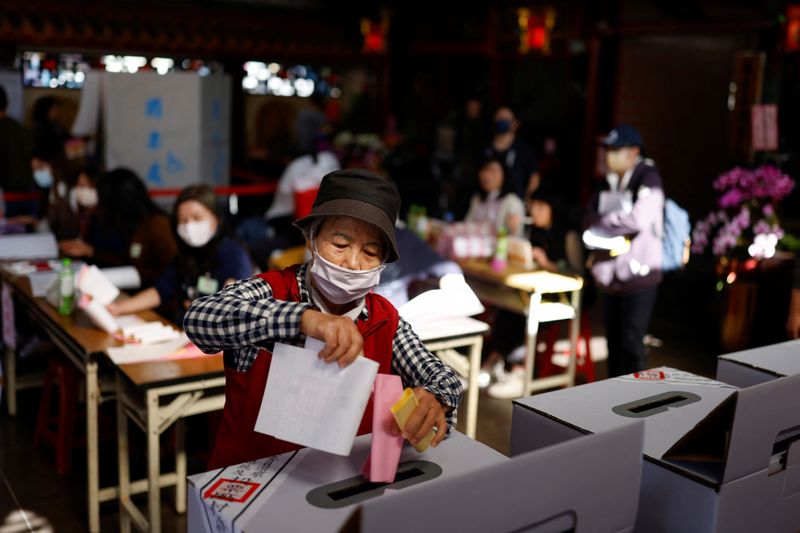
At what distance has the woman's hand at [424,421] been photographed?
1.39 meters

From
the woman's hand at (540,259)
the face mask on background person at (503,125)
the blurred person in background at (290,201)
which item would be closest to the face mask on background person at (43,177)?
the blurred person in background at (290,201)

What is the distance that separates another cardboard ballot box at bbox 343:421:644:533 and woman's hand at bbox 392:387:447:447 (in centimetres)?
32

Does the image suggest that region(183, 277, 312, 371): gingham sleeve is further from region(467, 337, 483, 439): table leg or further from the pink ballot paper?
region(467, 337, 483, 439): table leg

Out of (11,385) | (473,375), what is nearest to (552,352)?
(473,375)

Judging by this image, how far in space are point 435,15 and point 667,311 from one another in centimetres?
640

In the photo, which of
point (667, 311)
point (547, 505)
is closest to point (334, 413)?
point (547, 505)

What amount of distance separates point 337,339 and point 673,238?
12.6 ft

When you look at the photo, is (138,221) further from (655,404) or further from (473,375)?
(655,404)

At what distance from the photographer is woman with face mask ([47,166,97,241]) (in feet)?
17.4

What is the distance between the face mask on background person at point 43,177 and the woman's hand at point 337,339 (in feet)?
22.9

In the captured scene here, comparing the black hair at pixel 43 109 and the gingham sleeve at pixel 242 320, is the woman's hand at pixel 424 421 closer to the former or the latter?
the gingham sleeve at pixel 242 320

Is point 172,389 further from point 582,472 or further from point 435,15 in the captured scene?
point 435,15

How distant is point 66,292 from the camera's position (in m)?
3.91

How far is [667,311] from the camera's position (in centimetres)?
751
